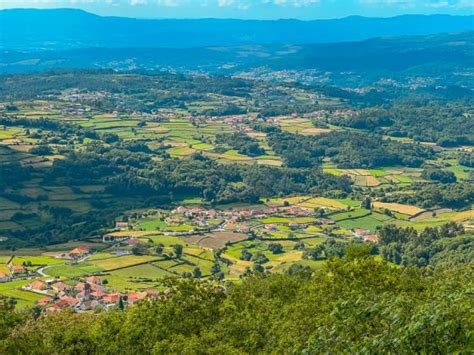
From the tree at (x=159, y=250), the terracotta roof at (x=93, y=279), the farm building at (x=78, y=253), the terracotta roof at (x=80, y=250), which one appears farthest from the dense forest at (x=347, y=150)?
the terracotta roof at (x=93, y=279)

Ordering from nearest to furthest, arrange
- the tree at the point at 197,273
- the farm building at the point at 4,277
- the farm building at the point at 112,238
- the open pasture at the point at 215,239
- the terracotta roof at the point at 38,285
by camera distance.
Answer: the terracotta roof at the point at 38,285
the farm building at the point at 4,277
the tree at the point at 197,273
the open pasture at the point at 215,239
the farm building at the point at 112,238

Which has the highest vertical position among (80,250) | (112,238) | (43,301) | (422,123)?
(43,301)

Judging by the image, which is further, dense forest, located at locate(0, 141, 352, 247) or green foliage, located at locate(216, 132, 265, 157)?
green foliage, located at locate(216, 132, 265, 157)

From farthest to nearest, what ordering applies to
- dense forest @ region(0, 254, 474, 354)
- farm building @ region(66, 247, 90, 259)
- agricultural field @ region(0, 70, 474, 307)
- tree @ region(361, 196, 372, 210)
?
1. tree @ region(361, 196, 372, 210)
2. farm building @ region(66, 247, 90, 259)
3. agricultural field @ region(0, 70, 474, 307)
4. dense forest @ region(0, 254, 474, 354)

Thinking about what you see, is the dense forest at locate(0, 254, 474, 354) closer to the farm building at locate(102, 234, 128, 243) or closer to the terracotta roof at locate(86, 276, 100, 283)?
the terracotta roof at locate(86, 276, 100, 283)

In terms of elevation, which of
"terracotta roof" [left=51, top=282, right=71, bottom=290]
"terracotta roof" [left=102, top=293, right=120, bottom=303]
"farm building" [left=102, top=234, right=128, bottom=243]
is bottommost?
"farm building" [left=102, top=234, right=128, bottom=243]

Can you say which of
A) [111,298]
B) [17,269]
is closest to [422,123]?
[17,269]

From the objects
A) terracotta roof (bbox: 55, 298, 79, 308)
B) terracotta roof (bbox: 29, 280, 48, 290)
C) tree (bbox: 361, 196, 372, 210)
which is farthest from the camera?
tree (bbox: 361, 196, 372, 210)

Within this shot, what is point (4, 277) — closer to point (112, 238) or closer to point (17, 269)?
point (17, 269)

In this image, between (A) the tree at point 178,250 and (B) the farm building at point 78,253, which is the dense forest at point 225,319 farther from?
(B) the farm building at point 78,253

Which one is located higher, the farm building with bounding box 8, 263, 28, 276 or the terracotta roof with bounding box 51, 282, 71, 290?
the terracotta roof with bounding box 51, 282, 71, 290

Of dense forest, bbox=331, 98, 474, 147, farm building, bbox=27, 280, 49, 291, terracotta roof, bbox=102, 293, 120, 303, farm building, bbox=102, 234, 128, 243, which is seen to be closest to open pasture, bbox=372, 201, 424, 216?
farm building, bbox=102, 234, 128, 243

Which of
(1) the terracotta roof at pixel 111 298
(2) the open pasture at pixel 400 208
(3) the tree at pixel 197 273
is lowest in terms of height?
(2) the open pasture at pixel 400 208
